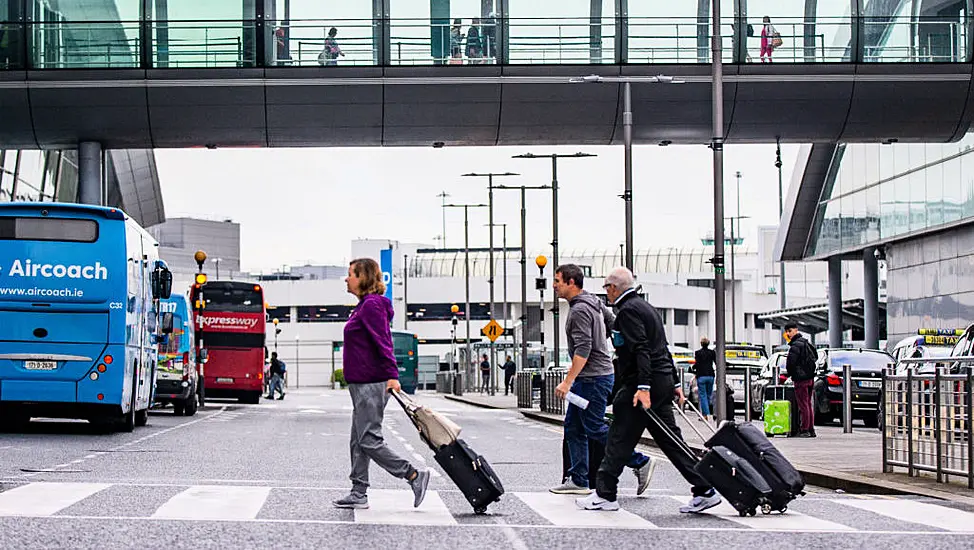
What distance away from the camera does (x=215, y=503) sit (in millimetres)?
11727

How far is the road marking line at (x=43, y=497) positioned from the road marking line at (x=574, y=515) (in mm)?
3489

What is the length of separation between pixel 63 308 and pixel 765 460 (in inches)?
554

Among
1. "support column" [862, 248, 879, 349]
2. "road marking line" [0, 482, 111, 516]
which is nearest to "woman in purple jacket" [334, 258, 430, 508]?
"road marking line" [0, 482, 111, 516]

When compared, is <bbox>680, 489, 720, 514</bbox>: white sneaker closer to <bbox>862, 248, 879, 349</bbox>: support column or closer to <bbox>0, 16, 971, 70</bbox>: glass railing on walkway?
<bbox>0, 16, 971, 70</bbox>: glass railing on walkway

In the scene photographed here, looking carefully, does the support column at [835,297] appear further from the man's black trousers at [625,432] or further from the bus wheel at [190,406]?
the man's black trousers at [625,432]

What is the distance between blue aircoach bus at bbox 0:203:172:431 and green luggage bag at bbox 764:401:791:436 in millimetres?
9744

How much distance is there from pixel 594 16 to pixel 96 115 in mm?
9472

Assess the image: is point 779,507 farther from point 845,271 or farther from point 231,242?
point 231,242

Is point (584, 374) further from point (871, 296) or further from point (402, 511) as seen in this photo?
point (871, 296)

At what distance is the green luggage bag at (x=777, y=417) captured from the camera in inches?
935

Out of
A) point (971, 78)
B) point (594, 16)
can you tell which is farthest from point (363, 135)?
point (971, 78)

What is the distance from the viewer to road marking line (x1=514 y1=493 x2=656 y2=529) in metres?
10.8

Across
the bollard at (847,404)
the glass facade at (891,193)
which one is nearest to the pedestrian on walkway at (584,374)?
the bollard at (847,404)


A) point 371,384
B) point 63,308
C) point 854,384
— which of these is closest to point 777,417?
point 854,384
